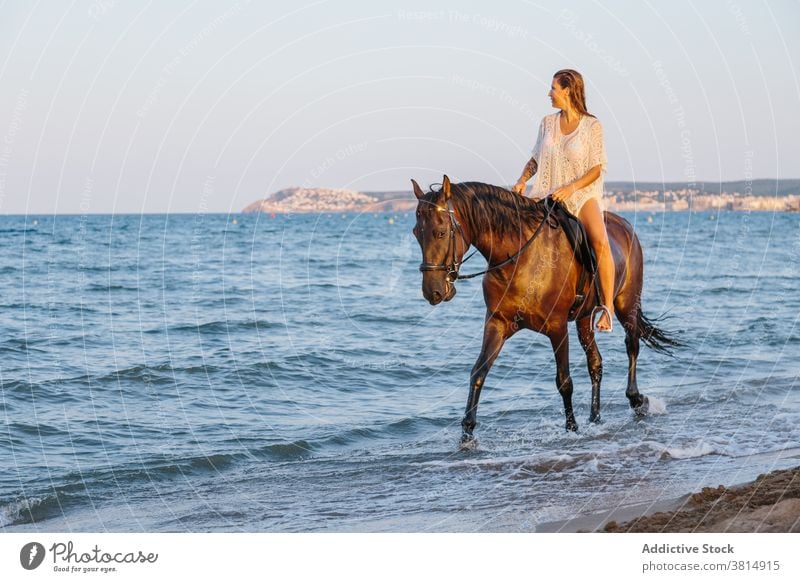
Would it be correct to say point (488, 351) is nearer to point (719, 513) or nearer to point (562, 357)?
point (562, 357)

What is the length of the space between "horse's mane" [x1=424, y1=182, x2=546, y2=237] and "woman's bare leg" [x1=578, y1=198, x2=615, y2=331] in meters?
0.61

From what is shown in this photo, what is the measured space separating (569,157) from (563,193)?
0.36 meters

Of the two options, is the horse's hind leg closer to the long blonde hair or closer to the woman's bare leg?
the woman's bare leg

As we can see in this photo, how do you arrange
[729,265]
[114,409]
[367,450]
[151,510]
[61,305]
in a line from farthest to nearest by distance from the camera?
[729,265] → [61,305] → [114,409] → [367,450] → [151,510]

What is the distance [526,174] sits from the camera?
415 inches

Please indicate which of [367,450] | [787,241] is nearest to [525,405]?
[367,450]

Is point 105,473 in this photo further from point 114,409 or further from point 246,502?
point 114,409

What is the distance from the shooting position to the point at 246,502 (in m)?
9.47

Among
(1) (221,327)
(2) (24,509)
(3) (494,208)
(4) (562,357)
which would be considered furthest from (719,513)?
(1) (221,327)

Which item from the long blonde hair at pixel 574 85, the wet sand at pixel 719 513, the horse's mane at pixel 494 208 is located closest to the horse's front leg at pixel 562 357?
the horse's mane at pixel 494 208

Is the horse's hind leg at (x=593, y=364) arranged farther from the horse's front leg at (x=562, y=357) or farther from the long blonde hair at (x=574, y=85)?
the long blonde hair at (x=574, y=85)

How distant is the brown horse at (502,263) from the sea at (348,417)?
116 centimetres

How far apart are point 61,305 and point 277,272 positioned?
13.5 meters

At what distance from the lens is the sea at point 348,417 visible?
30.1 feet
